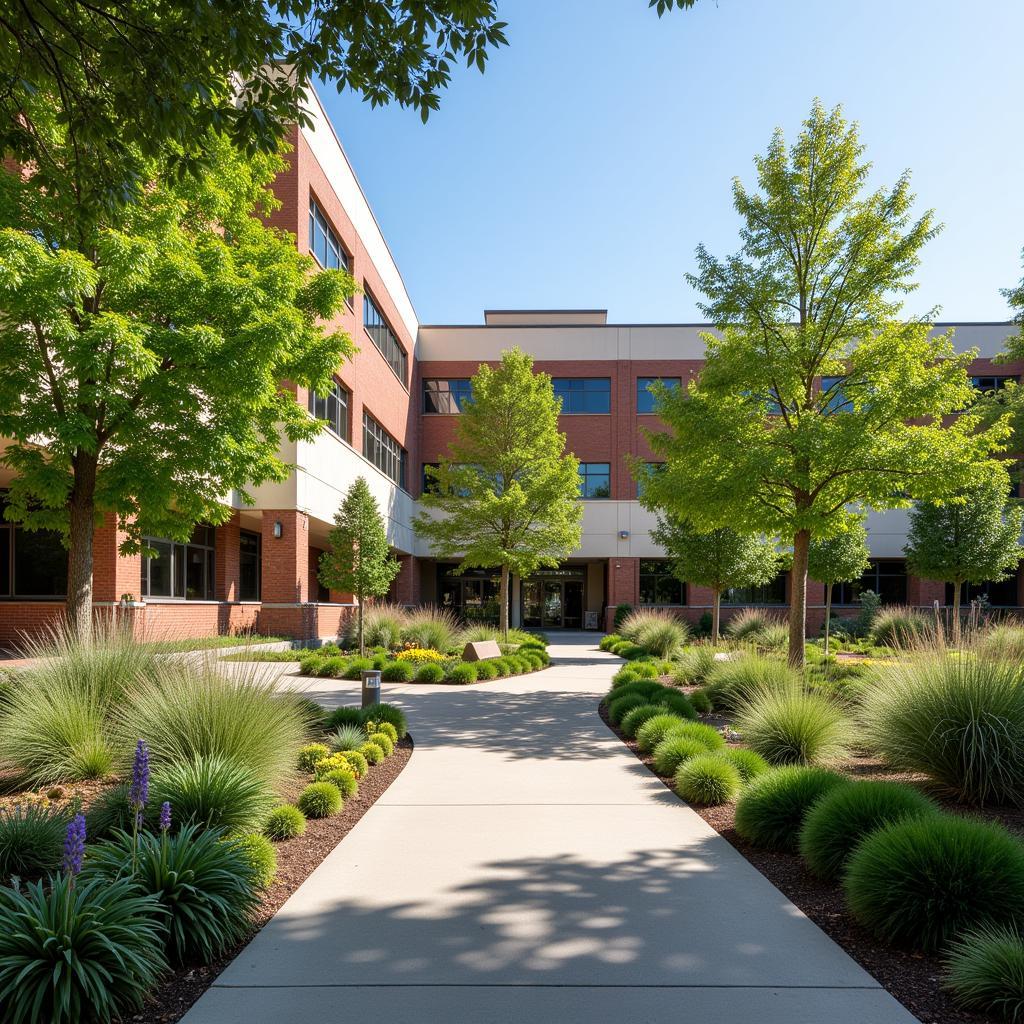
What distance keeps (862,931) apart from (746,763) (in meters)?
2.94

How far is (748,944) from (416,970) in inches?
64.9

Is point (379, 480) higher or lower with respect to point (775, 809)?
higher

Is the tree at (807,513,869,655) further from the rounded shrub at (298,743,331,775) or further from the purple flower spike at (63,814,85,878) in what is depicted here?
the purple flower spike at (63,814,85,878)

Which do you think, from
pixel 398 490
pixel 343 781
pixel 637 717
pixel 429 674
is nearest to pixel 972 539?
pixel 429 674

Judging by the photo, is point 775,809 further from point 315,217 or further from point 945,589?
point 945,589

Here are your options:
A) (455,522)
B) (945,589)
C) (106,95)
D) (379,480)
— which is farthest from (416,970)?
(945,589)

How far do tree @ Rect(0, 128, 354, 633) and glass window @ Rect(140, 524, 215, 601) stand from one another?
7590 mm

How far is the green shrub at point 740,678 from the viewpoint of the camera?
10359 millimetres

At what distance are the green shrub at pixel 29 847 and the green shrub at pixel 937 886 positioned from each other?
447 centimetres

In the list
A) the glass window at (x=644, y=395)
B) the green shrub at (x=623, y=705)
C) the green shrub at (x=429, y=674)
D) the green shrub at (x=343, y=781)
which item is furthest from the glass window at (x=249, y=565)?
the glass window at (x=644, y=395)

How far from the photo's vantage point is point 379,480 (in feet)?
96.3

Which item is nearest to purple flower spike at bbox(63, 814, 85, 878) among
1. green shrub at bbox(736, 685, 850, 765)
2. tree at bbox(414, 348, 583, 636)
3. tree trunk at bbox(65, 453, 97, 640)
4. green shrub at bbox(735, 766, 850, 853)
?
green shrub at bbox(735, 766, 850, 853)

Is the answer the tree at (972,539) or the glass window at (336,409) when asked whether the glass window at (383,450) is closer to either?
the glass window at (336,409)

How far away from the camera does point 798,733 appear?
7.55 m
